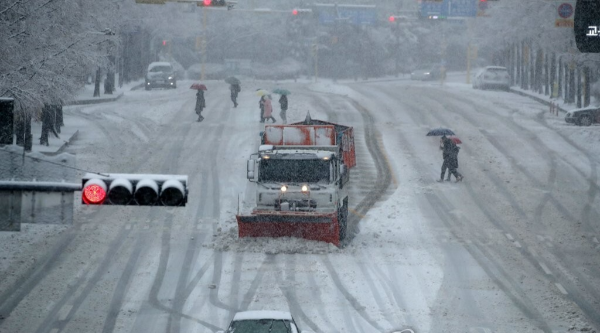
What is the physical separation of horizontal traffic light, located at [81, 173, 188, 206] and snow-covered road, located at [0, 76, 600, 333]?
15.4ft

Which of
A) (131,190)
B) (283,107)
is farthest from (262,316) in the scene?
(283,107)

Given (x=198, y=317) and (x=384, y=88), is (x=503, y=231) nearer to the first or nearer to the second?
(x=198, y=317)

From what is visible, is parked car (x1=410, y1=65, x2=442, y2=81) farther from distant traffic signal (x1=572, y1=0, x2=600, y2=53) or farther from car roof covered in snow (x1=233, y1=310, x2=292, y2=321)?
car roof covered in snow (x1=233, y1=310, x2=292, y2=321)

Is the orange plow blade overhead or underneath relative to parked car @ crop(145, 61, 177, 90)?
underneath

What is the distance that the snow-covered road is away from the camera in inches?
677

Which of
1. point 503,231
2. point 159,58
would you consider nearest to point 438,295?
point 503,231

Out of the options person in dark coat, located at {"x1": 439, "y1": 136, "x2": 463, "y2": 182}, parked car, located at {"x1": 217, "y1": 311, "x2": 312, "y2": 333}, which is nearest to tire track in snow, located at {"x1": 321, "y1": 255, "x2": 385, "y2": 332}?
parked car, located at {"x1": 217, "y1": 311, "x2": 312, "y2": 333}

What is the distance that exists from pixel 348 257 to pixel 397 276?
5.95ft

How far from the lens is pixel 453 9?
6631 cm

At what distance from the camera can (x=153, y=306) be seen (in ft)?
57.6

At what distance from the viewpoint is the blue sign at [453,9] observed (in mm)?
66062

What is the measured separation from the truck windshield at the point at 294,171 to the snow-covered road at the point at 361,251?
1195mm

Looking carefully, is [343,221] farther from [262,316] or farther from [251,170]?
[262,316]

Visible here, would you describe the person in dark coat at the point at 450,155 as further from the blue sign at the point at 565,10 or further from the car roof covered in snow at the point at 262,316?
the car roof covered in snow at the point at 262,316
